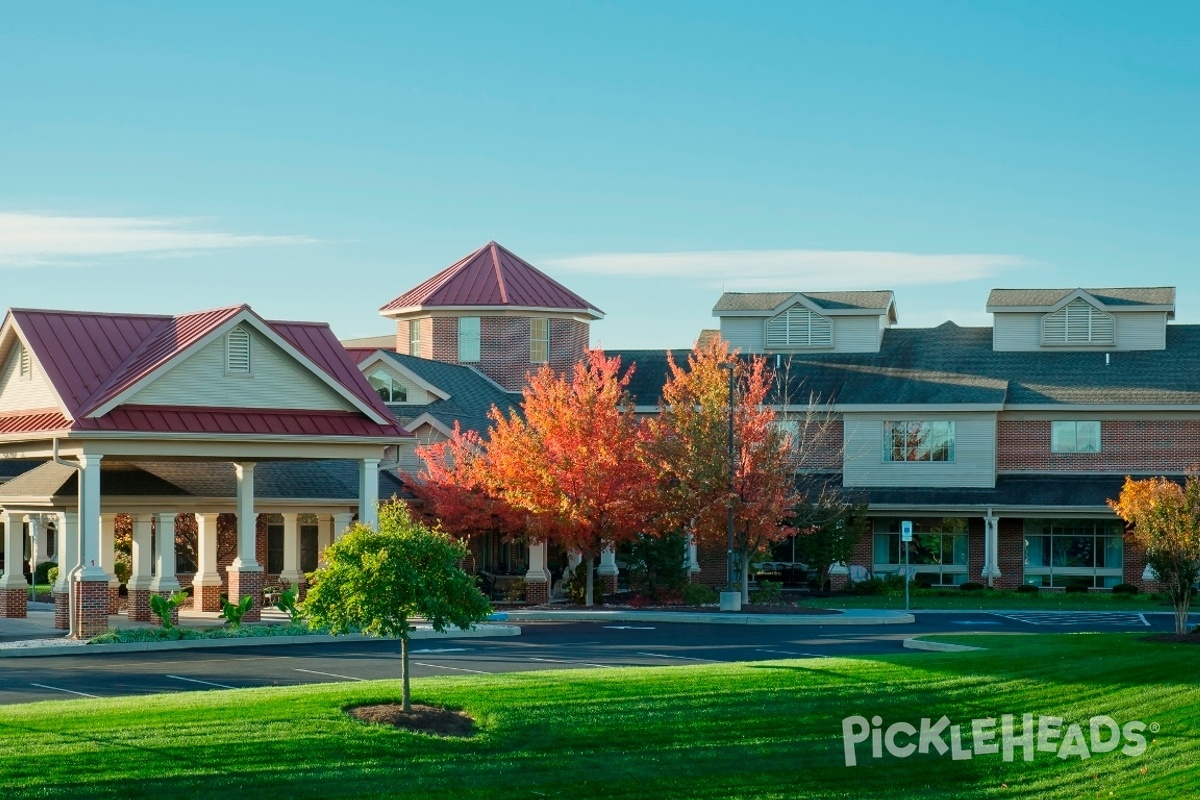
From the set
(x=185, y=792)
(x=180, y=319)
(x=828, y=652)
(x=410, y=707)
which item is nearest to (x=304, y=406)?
(x=180, y=319)

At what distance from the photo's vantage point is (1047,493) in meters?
52.2

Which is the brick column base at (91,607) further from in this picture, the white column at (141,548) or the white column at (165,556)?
the white column at (141,548)

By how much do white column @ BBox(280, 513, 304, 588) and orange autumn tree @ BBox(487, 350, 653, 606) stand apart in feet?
18.4

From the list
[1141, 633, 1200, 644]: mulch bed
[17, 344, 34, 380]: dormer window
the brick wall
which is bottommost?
[1141, 633, 1200, 644]: mulch bed

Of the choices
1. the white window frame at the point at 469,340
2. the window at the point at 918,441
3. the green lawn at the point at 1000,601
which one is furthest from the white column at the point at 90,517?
the window at the point at 918,441

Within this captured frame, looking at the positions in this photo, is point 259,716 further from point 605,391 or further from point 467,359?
point 467,359

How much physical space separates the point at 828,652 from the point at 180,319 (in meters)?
16.6

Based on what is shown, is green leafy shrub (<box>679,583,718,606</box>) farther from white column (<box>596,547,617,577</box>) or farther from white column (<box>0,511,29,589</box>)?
white column (<box>0,511,29,589</box>)

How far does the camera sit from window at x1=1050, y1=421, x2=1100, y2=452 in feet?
176

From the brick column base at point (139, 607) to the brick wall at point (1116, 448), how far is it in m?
29.6

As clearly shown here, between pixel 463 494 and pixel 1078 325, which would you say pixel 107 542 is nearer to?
pixel 463 494

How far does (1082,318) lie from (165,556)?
34.2m

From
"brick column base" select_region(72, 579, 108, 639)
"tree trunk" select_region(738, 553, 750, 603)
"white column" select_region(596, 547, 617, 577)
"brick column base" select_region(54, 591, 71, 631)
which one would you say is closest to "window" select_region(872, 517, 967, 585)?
"white column" select_region(596, 547, 617, 577)

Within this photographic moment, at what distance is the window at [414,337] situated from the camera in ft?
195
